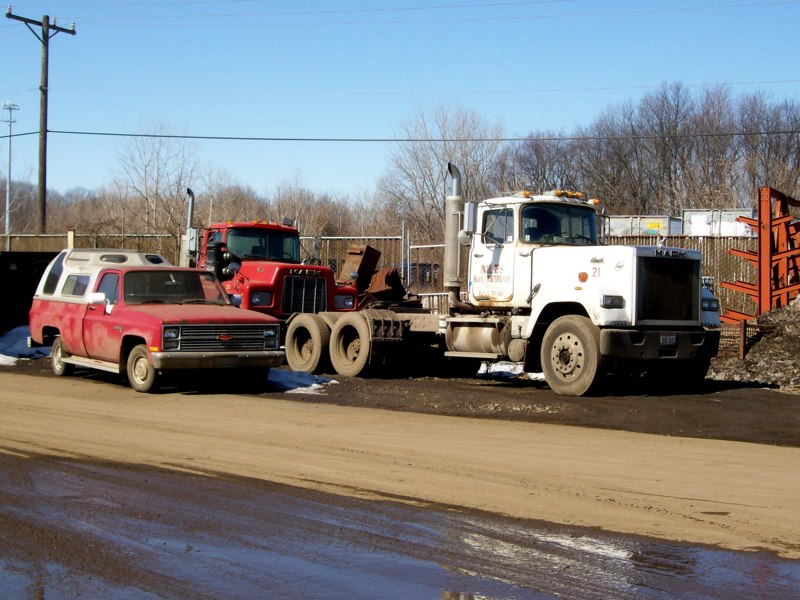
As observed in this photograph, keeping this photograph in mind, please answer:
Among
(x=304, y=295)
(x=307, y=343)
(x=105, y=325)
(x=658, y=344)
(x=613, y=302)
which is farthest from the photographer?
(x=304, y=295)

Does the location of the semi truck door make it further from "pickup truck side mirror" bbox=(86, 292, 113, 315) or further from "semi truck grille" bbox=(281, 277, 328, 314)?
"pickup truck side mirror" bbox=(86, 292, 113, 315)

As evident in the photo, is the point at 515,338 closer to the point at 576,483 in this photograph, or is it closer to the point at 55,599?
the point at 576,483

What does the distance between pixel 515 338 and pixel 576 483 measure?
6.99 m

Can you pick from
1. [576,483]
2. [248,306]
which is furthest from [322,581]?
[248,306]

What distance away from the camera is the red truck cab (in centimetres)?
1936

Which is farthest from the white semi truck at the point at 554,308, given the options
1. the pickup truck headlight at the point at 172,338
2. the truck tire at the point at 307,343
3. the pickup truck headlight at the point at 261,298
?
the pickup truck headlight at the point at 172,338

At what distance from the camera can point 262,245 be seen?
20297 mm

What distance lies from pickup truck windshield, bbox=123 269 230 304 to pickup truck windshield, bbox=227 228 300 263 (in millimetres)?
3611

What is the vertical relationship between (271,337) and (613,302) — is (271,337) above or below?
below

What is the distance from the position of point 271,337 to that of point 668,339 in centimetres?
586

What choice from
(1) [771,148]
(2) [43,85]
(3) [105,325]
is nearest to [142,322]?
(3) [105,325]

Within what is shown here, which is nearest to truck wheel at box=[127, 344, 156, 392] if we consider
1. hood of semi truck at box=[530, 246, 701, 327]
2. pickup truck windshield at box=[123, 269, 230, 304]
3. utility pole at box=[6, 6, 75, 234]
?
pickup truck windshield at box=[123, 269, 230, 304]

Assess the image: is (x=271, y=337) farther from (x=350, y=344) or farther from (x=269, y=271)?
(x=269, y=271)

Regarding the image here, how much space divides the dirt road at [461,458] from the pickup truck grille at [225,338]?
1.05 m
